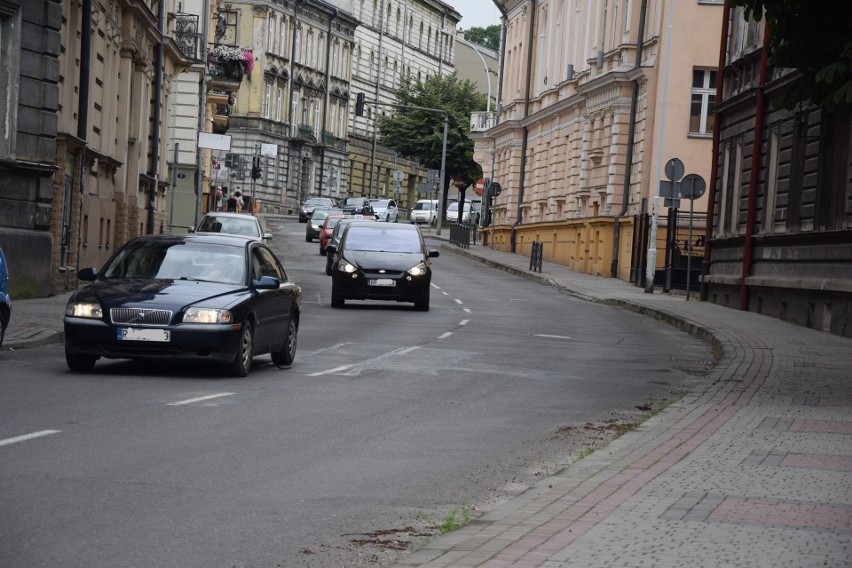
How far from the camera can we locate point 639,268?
1784 inches

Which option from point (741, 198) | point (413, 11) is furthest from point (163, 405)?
point (413, 11)

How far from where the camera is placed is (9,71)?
79.2 ft

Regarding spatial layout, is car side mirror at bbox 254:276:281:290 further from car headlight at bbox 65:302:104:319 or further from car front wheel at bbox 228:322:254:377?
car headlight at bbox 65:302:104:319

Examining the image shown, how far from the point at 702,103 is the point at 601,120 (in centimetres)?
673

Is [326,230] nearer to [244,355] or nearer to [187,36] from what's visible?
[187,36]

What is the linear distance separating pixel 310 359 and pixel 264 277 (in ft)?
7.34

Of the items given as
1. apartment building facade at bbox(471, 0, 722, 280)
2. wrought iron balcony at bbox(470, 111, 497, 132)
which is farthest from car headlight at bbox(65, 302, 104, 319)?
wrought iron balcony at bbox(470, 111, 497, 132)

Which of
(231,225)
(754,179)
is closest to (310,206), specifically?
(231,225)

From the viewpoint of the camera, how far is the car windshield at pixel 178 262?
1593 centimetres

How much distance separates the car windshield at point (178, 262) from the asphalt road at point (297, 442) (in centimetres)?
100

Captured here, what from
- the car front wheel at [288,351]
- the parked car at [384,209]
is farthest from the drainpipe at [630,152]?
the parked car at [384,209]

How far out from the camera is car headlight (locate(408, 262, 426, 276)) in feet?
96.0

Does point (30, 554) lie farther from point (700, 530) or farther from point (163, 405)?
point (163, 405)

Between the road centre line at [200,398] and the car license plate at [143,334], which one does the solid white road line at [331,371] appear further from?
the road centre line at [200,398]
